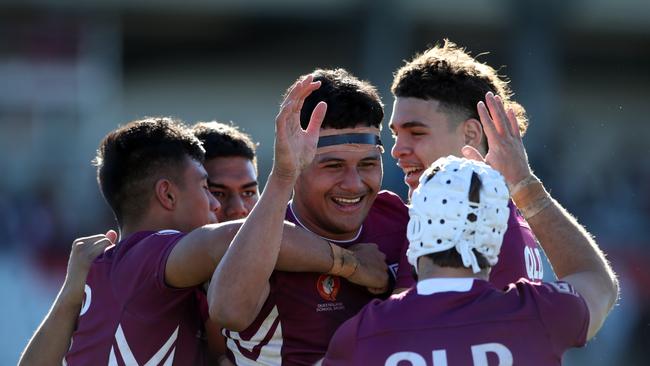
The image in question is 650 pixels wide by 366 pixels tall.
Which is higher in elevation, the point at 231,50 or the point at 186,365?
the point at 231,50

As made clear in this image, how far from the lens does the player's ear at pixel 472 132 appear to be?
571cm

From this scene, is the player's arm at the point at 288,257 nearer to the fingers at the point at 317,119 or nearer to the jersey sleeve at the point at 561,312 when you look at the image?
the fingers at the point at 317,119

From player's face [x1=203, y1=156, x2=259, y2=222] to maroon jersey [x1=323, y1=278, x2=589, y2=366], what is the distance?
2.50 metres

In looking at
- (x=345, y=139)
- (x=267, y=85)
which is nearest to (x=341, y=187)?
(x=345, y=139)

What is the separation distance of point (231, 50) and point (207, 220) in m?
24.5

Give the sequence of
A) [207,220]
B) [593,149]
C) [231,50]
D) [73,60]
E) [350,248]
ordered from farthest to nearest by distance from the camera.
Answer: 1. [231,50]
2. [593,149]
3. [73,60]
4. [207,220]
5. [350,248]

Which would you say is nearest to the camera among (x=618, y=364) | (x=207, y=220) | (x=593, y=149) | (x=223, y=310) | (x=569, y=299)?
(x=569, y=299)


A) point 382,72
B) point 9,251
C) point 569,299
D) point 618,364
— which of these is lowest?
point 618,364

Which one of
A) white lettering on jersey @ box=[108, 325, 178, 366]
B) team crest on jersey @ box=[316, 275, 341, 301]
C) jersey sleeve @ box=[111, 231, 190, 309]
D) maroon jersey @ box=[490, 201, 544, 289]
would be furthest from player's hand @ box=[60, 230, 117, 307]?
maroon jersey @ box=[490, 201, 544, 289]

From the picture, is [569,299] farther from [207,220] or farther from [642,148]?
[642,148]

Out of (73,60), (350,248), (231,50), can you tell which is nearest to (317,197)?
(350,248)

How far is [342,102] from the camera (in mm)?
5055

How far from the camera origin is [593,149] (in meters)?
26.8

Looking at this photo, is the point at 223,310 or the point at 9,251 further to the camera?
the point at 9,251
